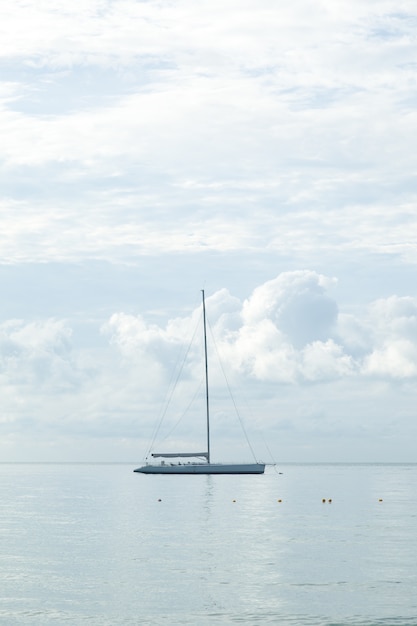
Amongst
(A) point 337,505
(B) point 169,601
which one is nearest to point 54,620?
(B) point 169,601

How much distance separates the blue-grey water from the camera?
47.7 metres

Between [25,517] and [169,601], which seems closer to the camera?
[169,601]

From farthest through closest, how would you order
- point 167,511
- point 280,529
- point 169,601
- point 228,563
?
point 167,511, point 280,529, point 228,563, point 169,601

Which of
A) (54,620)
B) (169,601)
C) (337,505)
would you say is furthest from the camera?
(337,505)

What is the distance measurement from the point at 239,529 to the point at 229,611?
43.2 m

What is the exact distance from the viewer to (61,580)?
58.3 meters

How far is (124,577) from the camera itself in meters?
58.9

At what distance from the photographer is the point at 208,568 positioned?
6231cm

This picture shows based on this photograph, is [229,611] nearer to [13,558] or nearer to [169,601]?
[169,601]

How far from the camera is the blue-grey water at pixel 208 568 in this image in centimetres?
4772

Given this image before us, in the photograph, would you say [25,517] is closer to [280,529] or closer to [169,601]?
[280,529]

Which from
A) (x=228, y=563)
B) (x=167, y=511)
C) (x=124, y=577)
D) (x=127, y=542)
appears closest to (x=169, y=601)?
(x=124, y=577)

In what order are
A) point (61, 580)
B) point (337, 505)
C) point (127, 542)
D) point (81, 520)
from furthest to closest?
point (337, 505) → point (81, 520) → point (127, 542) → point (61, 580)

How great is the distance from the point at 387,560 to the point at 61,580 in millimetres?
23538
